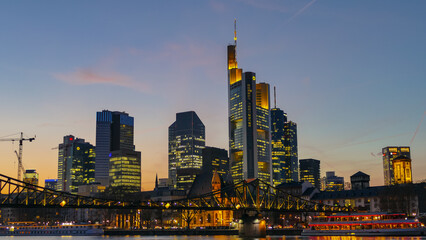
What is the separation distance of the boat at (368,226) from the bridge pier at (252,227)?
54.9 ft

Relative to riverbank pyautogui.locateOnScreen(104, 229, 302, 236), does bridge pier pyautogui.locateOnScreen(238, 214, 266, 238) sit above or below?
above

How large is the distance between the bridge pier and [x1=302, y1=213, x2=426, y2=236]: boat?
16731 millimetres

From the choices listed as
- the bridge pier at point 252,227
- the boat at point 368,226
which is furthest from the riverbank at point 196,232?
the bridge pier at point 252,227

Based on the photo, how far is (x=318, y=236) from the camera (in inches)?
5369

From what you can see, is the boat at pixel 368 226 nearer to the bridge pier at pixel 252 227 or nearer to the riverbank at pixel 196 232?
the bridge pier at pixel 252 227

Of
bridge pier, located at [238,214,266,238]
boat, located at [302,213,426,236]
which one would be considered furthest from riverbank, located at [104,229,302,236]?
bridge pier, located at [238,214,266,238]

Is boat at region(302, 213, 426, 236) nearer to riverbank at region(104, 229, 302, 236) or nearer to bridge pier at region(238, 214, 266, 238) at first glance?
bridge pier at region(238, 214, 266, 238)

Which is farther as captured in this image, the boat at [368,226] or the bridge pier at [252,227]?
the bridge pier at [252,227]

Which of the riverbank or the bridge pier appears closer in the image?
the bridge pier

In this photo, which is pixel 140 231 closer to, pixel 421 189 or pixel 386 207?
pixel 386 207

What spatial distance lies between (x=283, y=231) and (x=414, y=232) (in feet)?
169

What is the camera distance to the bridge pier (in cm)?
12812

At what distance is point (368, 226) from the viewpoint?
126500mm

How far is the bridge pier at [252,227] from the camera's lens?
12812cm
